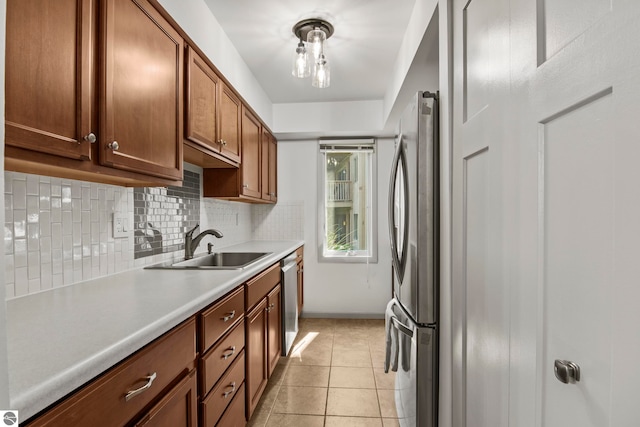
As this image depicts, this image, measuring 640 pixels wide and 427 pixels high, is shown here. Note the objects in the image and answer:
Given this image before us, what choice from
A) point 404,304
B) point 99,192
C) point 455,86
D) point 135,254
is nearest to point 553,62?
point 455,86

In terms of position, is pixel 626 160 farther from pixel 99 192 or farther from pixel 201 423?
pixel 99 192

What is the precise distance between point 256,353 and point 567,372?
1668 millimetres

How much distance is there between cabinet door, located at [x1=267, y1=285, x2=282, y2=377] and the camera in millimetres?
2283

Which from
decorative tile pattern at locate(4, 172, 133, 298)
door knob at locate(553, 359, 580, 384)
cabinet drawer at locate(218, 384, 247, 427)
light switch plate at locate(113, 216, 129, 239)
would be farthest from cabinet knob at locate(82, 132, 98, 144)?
door knob at locate(553, 359, 580, 384)

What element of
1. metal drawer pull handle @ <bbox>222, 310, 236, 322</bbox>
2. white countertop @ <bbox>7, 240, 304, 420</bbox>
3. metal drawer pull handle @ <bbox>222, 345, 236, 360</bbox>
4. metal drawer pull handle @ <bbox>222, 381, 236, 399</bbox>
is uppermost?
white countertop @ <bbox>7, 240, 304, 420</bbox>

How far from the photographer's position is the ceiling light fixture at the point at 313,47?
2211 millimetres

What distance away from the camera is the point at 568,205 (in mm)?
640

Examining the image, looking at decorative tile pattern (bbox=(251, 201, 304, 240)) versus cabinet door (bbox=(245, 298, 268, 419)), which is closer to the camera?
cabinet door (bbox=(245, 298, 268, 419))

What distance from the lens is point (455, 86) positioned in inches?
52.1

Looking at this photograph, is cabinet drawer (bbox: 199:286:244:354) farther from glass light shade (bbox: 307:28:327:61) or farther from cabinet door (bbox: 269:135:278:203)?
cabinet door (bbox: 269:135:278:203)

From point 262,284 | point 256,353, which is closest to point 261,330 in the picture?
point 256,353

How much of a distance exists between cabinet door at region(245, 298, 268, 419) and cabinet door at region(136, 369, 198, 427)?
598mm

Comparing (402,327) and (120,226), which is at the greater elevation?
(120,226)

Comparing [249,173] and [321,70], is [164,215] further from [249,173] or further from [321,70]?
[321,70]
